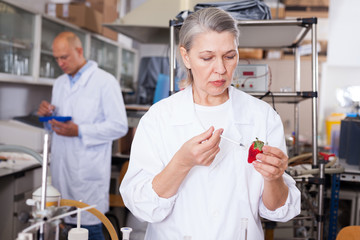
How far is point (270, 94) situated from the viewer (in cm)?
205

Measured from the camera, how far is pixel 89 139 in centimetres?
260

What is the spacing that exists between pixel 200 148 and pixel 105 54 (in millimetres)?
3763

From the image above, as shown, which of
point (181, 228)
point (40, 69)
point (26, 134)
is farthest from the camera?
point (40, 69)

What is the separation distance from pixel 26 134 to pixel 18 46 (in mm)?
673

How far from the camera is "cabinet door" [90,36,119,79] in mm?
4316

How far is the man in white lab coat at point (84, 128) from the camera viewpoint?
2594mm

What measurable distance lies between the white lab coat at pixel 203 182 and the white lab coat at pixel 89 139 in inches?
53.2

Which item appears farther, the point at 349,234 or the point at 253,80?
the point at 253,80

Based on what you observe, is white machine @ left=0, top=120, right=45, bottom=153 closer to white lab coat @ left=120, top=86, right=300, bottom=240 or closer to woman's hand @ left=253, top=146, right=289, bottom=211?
white lab coat @ left=120, top=86, right=300, bottom=240

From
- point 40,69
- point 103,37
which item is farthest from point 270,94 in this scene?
point 103,37

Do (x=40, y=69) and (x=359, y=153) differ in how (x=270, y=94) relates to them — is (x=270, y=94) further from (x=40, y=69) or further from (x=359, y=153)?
(x=40, y=69)

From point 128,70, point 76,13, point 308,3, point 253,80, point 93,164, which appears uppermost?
point 308,3

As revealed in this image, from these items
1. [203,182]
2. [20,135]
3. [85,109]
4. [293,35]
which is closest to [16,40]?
[20,135]

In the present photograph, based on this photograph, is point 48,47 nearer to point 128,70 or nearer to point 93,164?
point 93,164
